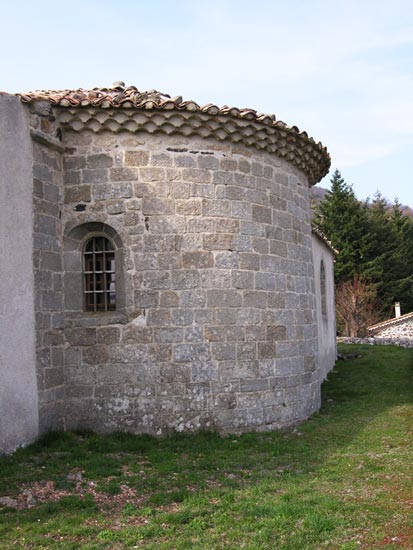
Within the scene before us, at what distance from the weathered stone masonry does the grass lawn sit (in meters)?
0.49

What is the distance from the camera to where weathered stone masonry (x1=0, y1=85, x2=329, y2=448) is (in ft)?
25.3

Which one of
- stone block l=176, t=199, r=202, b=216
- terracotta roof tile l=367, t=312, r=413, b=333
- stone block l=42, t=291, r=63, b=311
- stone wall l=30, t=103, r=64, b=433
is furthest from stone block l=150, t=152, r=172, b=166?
terracotta roof tile l=367, t=312, r=413, b=333

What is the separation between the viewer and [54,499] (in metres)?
5.44

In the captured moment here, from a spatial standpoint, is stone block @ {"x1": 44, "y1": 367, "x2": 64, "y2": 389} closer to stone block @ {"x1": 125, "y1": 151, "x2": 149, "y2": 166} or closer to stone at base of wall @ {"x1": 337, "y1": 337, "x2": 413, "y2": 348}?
stone block @ {"x1": 125, "y1": 151, "x2": 149, "y2": 166}

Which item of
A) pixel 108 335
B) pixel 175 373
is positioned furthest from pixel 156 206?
pixel 175 373

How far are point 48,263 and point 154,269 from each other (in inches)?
53.5

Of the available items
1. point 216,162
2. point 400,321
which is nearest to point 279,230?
point 216,162

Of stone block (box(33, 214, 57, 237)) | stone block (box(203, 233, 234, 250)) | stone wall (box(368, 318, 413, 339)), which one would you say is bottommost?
stone wall (box(368, 318, 413, 339))

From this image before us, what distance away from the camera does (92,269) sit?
321 inches

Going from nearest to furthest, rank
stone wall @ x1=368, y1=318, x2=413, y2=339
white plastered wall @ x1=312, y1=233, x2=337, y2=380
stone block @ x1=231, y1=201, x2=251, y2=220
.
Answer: stone block @ x1=231, y1=201, x2=251, y2=220
white plastered wall @ x1=312, y1=233, x2=337, y2=380
stone wall @ x1=368, y1=318, x2=413, y2=339

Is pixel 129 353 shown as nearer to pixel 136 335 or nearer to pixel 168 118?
pixel 136 335

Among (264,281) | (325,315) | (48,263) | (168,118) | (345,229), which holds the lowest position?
(325,315)

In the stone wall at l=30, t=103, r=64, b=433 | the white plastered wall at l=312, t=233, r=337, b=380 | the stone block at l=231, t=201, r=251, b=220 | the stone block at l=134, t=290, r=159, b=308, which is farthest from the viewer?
the white plastered wall at l=312, t=233, r=337, b=380

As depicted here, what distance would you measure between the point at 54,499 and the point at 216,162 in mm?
4786
